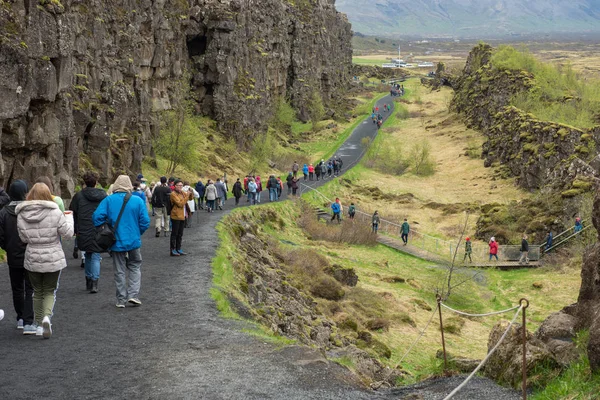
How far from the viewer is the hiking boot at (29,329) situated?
12.9 m

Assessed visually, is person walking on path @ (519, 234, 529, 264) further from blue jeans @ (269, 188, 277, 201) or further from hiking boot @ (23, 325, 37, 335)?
hiking boot @ (23, 325, 37, 335)

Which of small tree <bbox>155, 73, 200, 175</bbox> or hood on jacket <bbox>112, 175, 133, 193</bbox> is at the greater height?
hood on jacket <bbox>112, 175, 133, 193</bbox>

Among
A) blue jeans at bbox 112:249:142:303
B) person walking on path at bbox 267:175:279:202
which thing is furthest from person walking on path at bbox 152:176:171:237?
person walking on path at bbox 267:175:279:202

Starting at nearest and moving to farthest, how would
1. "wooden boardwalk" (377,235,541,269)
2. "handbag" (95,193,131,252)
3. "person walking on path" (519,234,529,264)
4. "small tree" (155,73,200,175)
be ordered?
"handbag" (95,193,131,252) < "wooden boardwalk" (377,235,541,269) < "person walking on path" (519,234,529,264) < "small tree" (155,73,200,175)

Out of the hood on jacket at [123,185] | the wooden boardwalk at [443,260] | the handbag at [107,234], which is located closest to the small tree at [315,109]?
the wooden boardwalk at [443,260]

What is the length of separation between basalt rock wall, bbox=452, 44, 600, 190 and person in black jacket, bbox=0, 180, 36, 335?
34.8 meters

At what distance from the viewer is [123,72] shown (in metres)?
46.9

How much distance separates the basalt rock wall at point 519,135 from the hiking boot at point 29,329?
34737 millimetres

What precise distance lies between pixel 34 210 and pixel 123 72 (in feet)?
119

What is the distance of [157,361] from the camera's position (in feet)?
40.3

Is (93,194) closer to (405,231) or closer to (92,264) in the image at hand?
(92,264)

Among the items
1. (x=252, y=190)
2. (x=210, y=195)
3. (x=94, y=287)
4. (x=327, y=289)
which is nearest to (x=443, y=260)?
(x=252, y=190)

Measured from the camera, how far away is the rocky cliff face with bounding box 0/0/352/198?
26.7m

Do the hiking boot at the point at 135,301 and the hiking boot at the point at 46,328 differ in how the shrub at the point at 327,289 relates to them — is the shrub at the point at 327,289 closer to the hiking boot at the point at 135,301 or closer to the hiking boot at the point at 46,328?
the hiking boot at the point at 135,301
